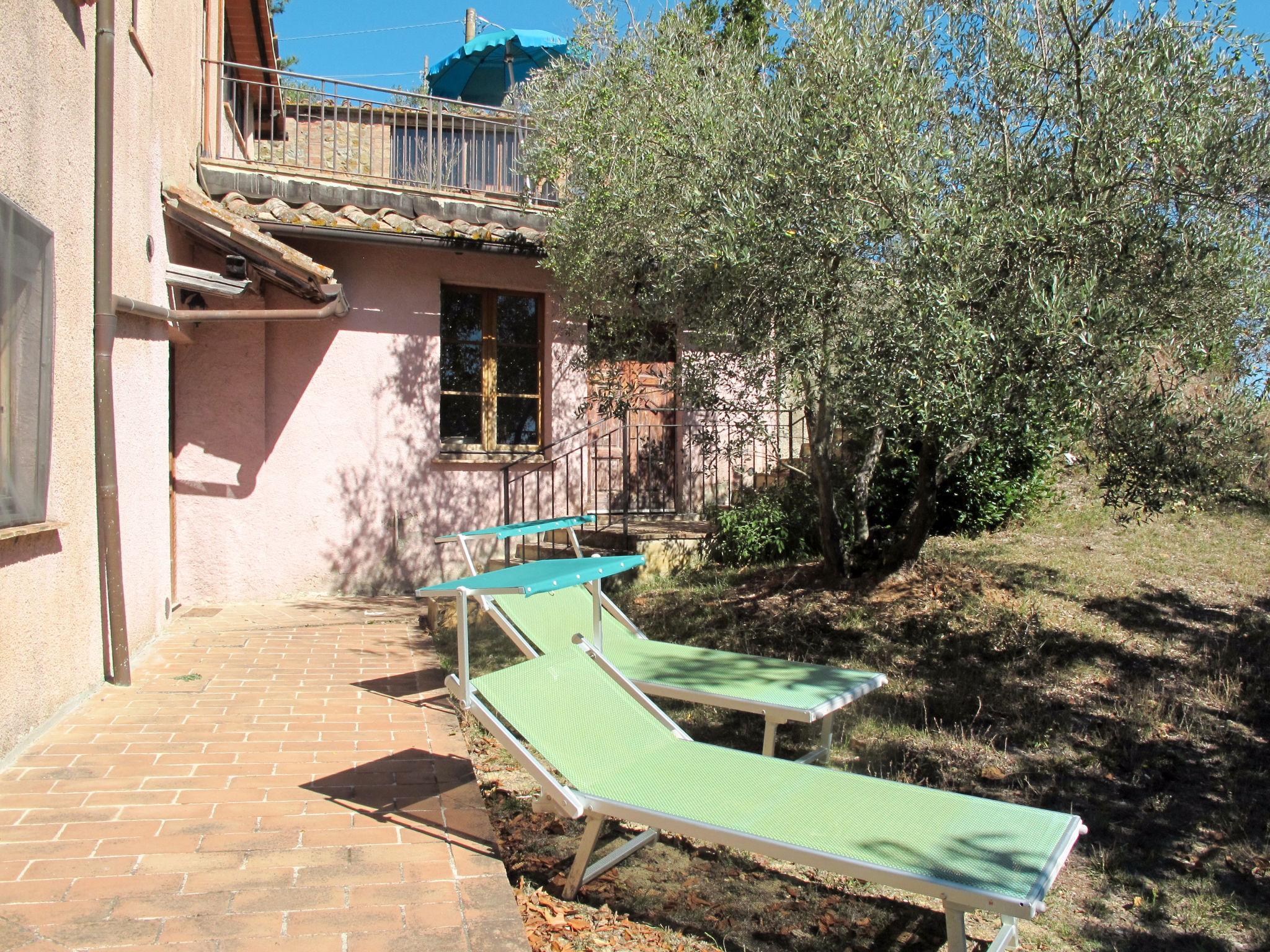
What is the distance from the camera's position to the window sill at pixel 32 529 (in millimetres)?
3894

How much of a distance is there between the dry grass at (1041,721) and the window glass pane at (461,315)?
3.27 meters

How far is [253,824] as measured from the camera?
3.53 meters

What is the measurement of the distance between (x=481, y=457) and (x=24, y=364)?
5726mm

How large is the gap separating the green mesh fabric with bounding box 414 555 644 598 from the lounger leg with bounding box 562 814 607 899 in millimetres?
845

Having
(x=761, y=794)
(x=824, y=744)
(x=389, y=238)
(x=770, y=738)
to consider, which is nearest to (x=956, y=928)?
(x=761, y=794)

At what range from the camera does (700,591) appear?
312 inches

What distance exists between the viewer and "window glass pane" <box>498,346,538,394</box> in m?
10.1

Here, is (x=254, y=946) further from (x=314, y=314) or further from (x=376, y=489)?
(x=376, y=489)

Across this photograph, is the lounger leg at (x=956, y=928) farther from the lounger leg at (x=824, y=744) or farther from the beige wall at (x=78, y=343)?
the beige wall at (x=78, y=343)

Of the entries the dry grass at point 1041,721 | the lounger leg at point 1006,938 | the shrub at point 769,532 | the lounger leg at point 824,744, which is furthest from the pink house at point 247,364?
the lounger leg at point 1006,938

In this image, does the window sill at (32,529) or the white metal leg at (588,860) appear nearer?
the white metal leg at (588,860)

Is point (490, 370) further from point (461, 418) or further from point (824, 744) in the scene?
point (824, 744)

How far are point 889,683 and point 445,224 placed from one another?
5.83m

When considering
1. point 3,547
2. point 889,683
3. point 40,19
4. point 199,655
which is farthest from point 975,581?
point 40,19
